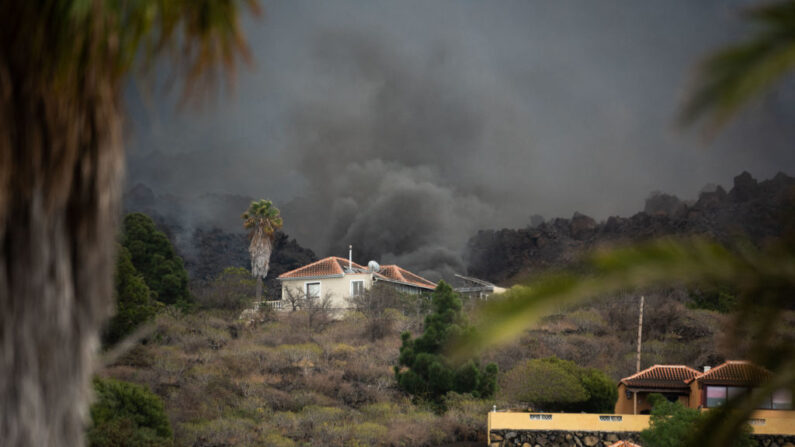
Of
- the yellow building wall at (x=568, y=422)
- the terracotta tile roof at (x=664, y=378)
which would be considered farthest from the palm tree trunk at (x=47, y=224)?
the terracotta tile roof at (x=664, y=378)

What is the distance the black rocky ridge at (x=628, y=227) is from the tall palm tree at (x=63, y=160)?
5754 centimetres

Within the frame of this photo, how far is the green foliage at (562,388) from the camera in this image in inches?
1121

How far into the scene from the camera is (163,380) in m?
28.8

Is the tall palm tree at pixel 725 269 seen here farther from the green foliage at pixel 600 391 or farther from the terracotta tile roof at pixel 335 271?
the terracotta tile roof at pixel 335 271

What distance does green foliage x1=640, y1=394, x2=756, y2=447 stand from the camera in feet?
72.5

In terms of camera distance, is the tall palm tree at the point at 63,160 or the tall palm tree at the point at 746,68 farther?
the tall palm tree at the point at 746,68

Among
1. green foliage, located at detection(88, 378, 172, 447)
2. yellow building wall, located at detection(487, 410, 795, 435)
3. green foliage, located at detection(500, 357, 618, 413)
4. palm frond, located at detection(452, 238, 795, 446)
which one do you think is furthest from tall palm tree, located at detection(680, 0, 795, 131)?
green foliage, located at detection(500, 357, 618, 413)

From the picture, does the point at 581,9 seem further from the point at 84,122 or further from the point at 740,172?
the point at 84,122

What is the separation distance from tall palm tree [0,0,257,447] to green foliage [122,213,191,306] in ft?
125

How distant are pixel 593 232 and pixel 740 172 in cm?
1493

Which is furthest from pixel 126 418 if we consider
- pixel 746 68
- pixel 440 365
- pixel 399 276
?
pixel 399 276

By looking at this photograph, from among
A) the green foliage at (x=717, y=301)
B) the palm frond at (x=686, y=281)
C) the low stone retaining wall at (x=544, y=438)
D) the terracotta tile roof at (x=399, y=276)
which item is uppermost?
the terracotta tile roof at (x=399, y=276)

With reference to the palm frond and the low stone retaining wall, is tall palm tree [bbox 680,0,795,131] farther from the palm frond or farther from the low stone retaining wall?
the low stone retaining wall

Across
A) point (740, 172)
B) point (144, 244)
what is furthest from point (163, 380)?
point (740, 172)
